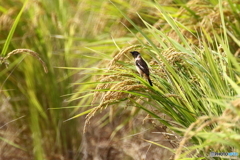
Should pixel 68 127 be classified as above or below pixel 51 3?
below

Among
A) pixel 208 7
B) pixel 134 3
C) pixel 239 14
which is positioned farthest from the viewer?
pixel 134 3

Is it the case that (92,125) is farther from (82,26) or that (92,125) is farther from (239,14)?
(239,14)

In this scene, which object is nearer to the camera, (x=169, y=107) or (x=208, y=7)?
(x=169, y=107)

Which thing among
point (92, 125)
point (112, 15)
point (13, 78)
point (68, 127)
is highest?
point (112, 15)

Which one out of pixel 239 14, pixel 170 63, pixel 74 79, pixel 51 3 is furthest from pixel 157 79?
pixel 51 3

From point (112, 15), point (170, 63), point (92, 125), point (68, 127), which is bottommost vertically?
point (92, 125)

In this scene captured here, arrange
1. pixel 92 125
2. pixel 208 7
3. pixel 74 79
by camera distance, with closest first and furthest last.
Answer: pixel 208 7
pixel 74 79
pixel 92 125

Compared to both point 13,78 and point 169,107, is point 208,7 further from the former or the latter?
point 13,78

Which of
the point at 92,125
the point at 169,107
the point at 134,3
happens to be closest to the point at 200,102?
the point at 169,107

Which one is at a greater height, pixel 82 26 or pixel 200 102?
pixel 200 102

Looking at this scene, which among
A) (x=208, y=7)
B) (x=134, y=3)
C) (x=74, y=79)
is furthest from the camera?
(x=74, y=79)
